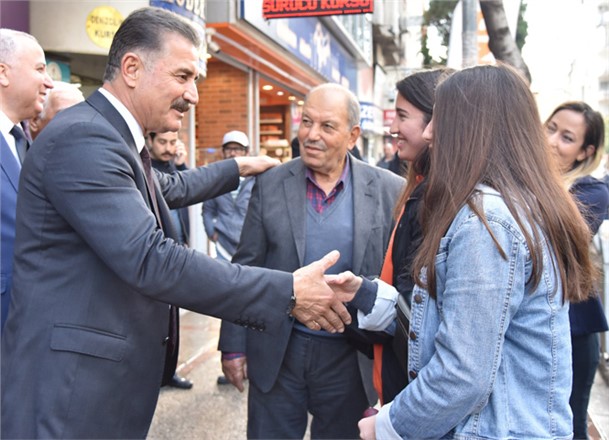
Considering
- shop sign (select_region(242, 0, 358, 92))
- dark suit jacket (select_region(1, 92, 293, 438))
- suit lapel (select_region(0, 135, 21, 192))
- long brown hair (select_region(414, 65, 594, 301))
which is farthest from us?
shop sign (select_region(242, 0, 358, 92))

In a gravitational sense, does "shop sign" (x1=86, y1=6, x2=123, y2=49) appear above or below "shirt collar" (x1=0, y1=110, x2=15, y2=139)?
above

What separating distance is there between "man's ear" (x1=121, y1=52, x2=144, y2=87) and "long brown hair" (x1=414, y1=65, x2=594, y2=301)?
1094mm

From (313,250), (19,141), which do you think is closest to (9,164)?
(19,141)

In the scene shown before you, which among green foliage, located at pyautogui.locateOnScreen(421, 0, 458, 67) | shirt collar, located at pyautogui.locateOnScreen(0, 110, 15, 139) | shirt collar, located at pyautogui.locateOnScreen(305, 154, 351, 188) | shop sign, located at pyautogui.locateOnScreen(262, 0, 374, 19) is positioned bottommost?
shirt collar, located at pyautogui.locateOnScreen(305, 154, 351, 188)

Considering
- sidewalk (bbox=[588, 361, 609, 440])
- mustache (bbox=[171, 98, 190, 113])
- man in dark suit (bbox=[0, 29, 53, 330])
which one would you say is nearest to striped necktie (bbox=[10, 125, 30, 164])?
man in dark suit (bbox=[0, 29, 53, 330])

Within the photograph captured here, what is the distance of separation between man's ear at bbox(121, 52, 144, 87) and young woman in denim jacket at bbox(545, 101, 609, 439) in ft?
6.55

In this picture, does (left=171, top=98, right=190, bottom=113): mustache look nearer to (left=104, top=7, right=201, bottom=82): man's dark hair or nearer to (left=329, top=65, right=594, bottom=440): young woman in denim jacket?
(left=104, top=7, right=201, bottom=82): man's dark hair

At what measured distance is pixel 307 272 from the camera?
2.09m

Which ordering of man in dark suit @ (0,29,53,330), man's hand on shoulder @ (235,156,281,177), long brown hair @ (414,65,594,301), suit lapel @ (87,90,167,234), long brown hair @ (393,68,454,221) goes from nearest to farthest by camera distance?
long brown hair @ (414,65,594,301)
suit lapel @ (87,90,167,234)
long brown hair @ (393,68,454,221)
man in dark suit @ (0,29,53,330)
man's hand on shoulder @ (235,156,281,177)

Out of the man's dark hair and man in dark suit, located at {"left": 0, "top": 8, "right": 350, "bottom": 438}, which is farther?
the man's dark hair

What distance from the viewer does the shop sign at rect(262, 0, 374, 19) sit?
6773 millimetres

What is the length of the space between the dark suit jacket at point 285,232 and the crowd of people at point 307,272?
1 cm

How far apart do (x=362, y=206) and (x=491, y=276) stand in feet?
4.76

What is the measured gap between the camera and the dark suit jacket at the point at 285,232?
278 cm
